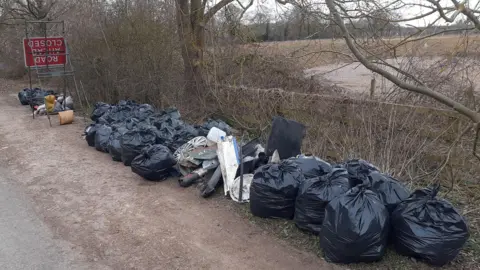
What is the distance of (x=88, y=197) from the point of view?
5.04 meters

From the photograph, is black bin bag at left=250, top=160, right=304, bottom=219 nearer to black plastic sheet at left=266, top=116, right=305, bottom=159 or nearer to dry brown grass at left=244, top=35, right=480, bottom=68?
black plastic sheet at left=266, top=116, right=305, bottom=159

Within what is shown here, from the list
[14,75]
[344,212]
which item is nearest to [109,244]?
[344,212]

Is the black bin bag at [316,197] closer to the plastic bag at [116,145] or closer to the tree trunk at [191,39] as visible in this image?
the plastic bag at [116,145]

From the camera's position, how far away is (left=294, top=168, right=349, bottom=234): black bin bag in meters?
3.72

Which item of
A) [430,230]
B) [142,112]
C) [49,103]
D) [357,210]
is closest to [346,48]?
[357,210]

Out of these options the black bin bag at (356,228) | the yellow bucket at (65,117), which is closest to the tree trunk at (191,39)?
the yellow bucket at (65,117)

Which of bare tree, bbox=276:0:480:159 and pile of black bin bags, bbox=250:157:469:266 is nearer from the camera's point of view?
bare tree, bbox=276:0:480:159

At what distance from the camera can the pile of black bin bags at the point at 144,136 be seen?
548 cm

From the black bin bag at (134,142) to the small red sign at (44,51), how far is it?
555cm

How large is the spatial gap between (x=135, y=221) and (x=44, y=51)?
308 inches

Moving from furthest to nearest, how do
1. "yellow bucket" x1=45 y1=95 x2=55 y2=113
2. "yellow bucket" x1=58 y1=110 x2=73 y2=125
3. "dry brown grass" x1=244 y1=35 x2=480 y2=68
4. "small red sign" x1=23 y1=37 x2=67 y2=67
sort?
"small red sign" x1=23 y1=37 x2=67 y2=67
"yellow bucket" x1=45 y1=95 x2=55 y2=113
"yellow bucket" x1=58 y1=110 x2=73 y2=125
"dry brown grass" x1=244 y1=35 x2=480 y2=68

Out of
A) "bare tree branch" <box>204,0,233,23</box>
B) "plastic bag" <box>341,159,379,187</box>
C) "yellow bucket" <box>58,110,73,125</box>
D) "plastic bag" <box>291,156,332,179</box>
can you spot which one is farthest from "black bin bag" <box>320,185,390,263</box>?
"yellow bucket" <box>58,110,73,125</box>

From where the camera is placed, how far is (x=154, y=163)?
5.38 meters

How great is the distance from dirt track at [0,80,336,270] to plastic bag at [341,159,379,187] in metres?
0.90
